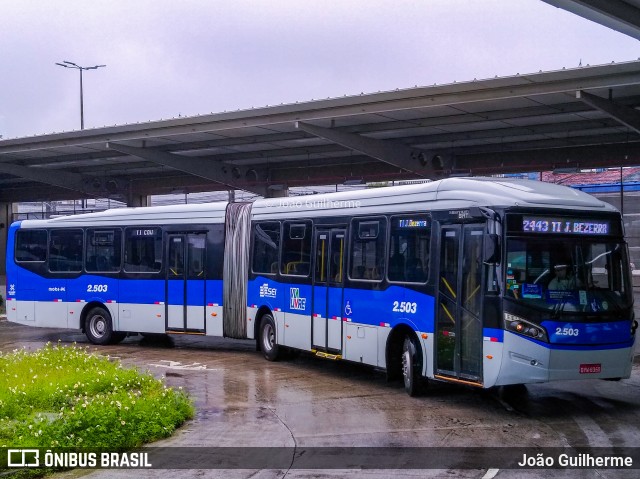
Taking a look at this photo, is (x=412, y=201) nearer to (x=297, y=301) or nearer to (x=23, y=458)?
(x=297, y=301)

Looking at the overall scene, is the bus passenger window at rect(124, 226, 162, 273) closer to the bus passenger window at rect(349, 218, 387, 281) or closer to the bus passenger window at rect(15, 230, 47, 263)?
the bus passenger window at rect(15, 230, 47, 263)

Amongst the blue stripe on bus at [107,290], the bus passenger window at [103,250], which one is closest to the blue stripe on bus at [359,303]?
the blue stripe on bus at [107,290]

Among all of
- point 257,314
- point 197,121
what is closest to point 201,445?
point 257,314

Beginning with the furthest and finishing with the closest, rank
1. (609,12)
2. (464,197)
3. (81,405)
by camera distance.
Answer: (609,12), (464,197), (81,405)

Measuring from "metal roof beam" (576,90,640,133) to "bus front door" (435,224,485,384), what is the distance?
8.96 meters

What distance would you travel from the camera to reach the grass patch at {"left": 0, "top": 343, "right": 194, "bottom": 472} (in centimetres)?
974

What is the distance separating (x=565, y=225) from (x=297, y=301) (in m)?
6.44

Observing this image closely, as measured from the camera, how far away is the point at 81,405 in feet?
34.9

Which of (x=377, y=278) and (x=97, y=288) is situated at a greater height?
(x=377, y=278)

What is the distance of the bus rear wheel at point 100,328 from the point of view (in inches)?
856

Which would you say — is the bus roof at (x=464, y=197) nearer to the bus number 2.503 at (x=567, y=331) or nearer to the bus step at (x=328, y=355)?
the bus number 2.503 at (x=567, y=331)

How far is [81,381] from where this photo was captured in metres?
13.2

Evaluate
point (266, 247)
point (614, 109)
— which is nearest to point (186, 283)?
point (266, 247)

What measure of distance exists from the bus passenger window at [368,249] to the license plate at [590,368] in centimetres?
397
